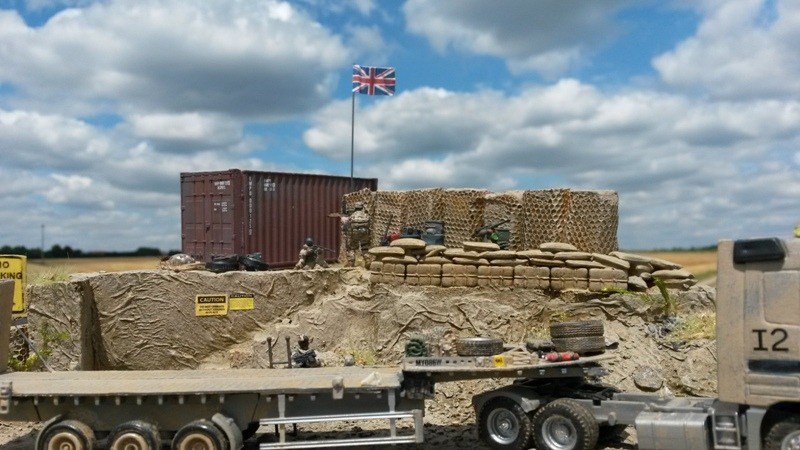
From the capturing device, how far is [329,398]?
9.50 metres

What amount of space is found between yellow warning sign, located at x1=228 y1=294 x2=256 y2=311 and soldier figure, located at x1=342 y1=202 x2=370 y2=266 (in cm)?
296

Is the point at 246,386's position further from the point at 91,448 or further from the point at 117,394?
the point at 91,448

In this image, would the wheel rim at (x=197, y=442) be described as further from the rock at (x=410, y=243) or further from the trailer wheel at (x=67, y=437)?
the rock at (x=410, y=243)

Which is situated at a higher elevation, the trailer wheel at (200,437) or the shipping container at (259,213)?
the shipping container at (259,213)

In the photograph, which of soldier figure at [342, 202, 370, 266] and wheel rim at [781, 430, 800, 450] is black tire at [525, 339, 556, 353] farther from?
soldier figure at [342, 202, 370, 266]

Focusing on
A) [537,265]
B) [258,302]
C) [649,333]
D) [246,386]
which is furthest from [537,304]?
[246,386]

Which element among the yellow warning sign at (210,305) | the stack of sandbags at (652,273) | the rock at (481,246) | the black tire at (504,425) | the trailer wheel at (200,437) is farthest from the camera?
the yellow warning sign at (210,305)

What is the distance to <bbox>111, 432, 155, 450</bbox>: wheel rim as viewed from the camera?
9391 mm

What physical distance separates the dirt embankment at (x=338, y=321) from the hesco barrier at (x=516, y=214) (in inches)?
60.1

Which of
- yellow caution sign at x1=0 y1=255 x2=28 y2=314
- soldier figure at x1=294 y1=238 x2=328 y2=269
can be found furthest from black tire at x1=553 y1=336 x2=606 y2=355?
yellow caution sign at x1=0 y1=255 x2=28 y2=314

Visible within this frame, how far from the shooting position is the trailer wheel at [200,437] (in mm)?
9336

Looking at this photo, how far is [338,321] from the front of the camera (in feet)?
52.3

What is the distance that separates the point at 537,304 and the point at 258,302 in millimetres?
6159

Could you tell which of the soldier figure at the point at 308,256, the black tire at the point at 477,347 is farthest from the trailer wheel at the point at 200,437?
the soldier figure at the point at 308,256
